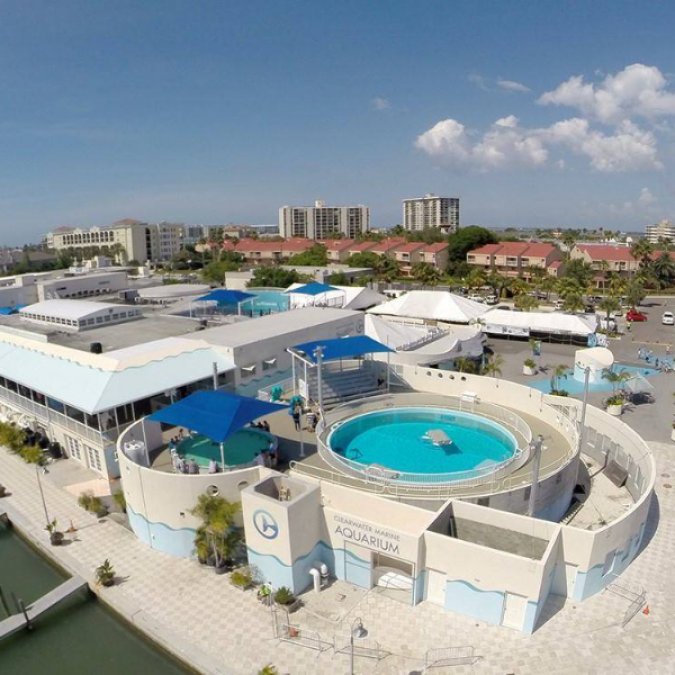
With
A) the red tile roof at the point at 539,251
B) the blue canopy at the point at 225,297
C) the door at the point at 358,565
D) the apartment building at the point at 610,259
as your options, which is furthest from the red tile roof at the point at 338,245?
the door at the point at 358,565

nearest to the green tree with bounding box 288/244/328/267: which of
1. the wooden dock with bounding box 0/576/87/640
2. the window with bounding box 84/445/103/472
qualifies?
the window with bounding box 84/445/103/472

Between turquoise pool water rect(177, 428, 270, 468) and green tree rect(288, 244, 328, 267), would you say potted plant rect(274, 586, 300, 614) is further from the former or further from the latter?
green tree rect(288, 244, 328, 267)

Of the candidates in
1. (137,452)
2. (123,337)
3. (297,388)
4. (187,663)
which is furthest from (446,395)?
(123,337)

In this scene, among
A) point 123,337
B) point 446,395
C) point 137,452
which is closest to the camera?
point 137,452

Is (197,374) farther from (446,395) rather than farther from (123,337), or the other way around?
(446,395)

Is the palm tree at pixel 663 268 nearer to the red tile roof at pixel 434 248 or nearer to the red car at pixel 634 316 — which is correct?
the red car at pixel 634 316

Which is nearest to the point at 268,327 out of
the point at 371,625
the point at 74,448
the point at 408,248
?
the point at 74,448
